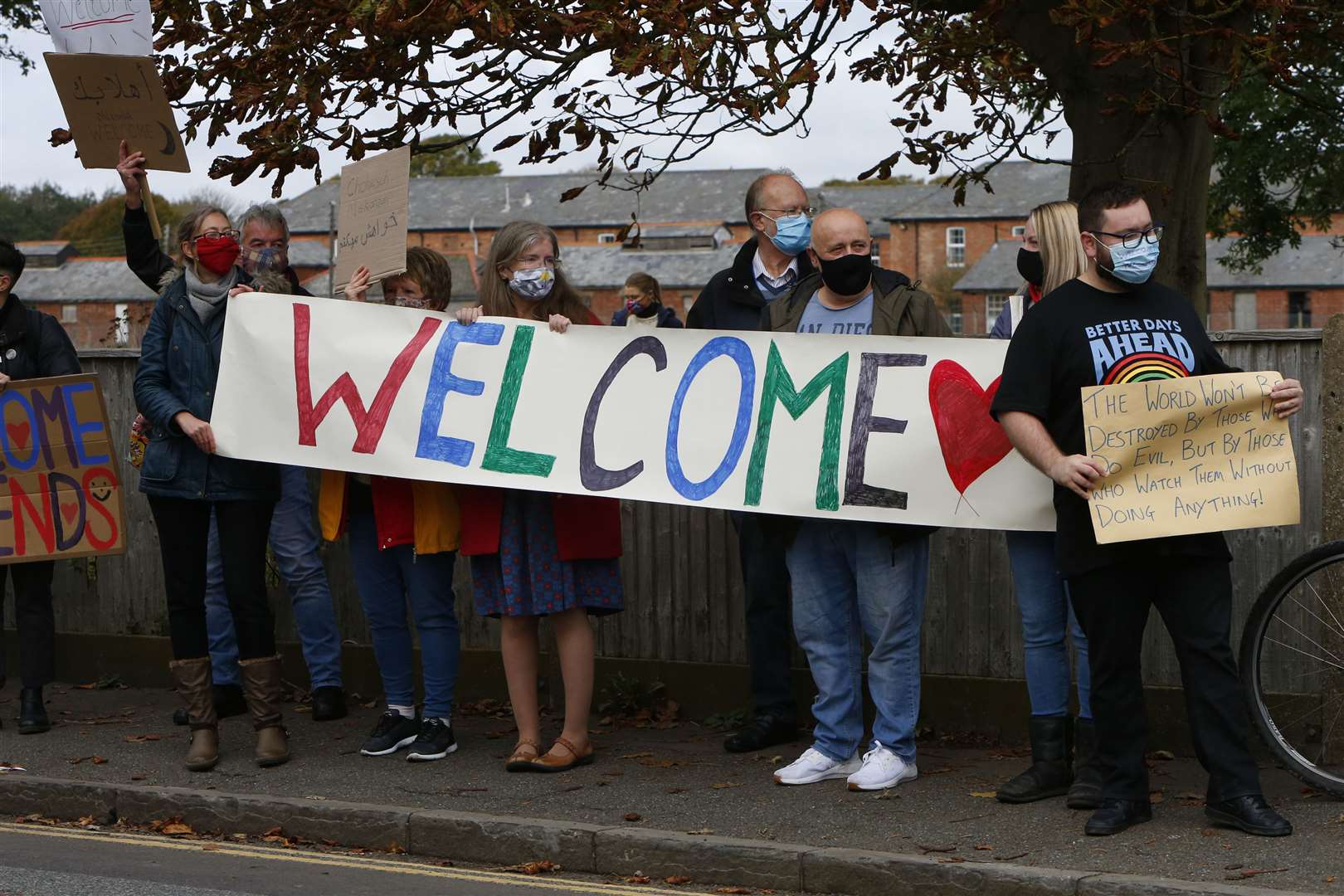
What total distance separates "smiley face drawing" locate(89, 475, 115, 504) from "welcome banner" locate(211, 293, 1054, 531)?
4.44ft

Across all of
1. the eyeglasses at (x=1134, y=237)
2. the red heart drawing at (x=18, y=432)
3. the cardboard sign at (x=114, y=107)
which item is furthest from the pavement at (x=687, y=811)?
the cardboard sign at (x=114, y=107)

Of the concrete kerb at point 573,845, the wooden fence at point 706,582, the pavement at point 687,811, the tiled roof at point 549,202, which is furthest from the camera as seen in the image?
the tiled roof at point 549,202

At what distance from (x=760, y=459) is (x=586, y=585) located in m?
0.93

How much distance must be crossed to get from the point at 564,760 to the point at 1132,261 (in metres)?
3.09

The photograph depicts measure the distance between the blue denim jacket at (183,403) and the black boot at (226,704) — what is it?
146 centimetres

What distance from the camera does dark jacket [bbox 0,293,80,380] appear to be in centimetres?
806

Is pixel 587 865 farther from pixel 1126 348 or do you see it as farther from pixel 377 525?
pixel 1126 348

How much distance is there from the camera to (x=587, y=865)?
5836 mm

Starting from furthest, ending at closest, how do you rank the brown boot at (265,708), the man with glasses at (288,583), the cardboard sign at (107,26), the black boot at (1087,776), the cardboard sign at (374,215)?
the man with glasses at (288,583), the cardboard sign at (107,26), the brown boot at (265,708), the cardboard sign at (374,215), the black boot at (1087,776)

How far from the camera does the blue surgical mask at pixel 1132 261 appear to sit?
5.50 m

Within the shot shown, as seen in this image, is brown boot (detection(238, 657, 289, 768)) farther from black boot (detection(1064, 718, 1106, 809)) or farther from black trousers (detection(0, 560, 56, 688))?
black boot (detection(1064, 718, 1106, 809))

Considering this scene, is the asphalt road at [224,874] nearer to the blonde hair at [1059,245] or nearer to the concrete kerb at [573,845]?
the concrete kerb at [573,845]

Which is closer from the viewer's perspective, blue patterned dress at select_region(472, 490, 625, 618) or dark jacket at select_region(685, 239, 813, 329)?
blue patterned dress at select_region(472, 490, 625, 618)

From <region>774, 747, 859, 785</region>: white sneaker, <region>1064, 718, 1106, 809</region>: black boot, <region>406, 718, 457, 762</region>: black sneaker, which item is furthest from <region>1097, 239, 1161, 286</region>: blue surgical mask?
<region>406, 718, 457, 762</region>: black sneaker
